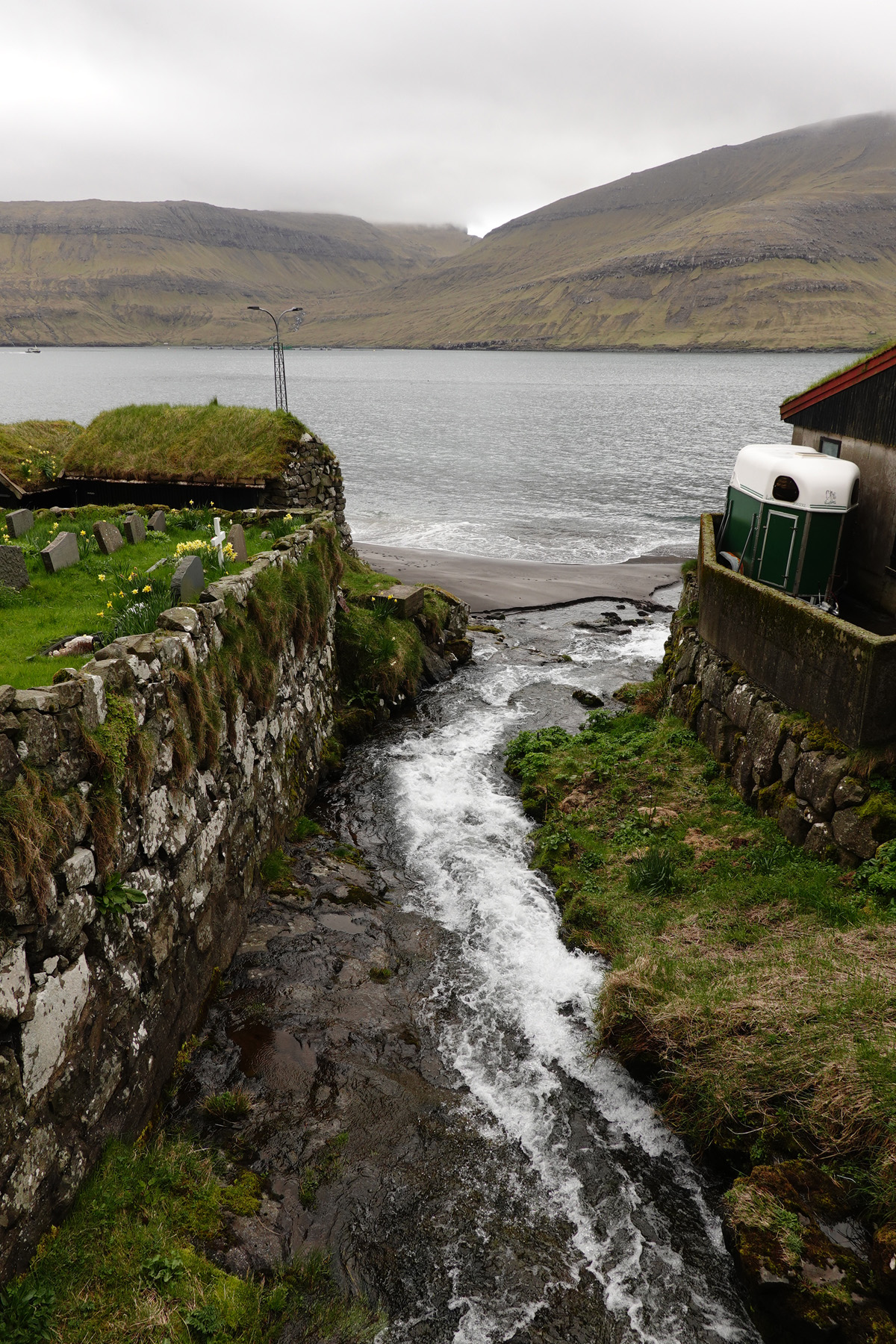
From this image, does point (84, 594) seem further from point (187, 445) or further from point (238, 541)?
point (187, 445)

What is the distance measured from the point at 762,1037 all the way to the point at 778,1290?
2263mm

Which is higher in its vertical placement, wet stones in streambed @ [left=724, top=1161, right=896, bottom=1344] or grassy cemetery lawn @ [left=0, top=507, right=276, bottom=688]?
grassy cemetery lawn @ [left=0, top=507, right=276, bottom=688]

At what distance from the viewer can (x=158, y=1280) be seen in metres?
6.16

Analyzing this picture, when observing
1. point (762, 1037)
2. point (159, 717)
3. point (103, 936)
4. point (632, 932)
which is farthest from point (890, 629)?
point (103, 936)

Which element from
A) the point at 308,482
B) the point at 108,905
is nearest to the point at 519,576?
the point at 308,482

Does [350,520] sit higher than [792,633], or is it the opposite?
[792,633]

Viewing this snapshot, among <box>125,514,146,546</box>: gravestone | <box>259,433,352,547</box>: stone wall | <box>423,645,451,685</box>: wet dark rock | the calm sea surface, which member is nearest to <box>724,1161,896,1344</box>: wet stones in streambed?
<box>125,514,146,546</box>: gravestone

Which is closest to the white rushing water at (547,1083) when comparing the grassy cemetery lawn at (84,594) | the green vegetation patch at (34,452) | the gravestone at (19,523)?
the grassy cemetery lawn at (84,594)

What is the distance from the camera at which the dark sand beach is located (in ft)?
111

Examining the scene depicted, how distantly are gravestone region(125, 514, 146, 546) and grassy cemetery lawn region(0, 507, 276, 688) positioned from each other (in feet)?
0.57

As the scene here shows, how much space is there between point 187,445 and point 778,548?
1811cm

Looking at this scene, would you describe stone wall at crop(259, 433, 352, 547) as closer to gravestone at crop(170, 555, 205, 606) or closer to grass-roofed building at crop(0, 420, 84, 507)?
grass-roofed building at crop(0, 420, 84, 507)

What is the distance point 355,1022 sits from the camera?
32.2ft

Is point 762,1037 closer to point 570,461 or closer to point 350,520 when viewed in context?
point 350,520
